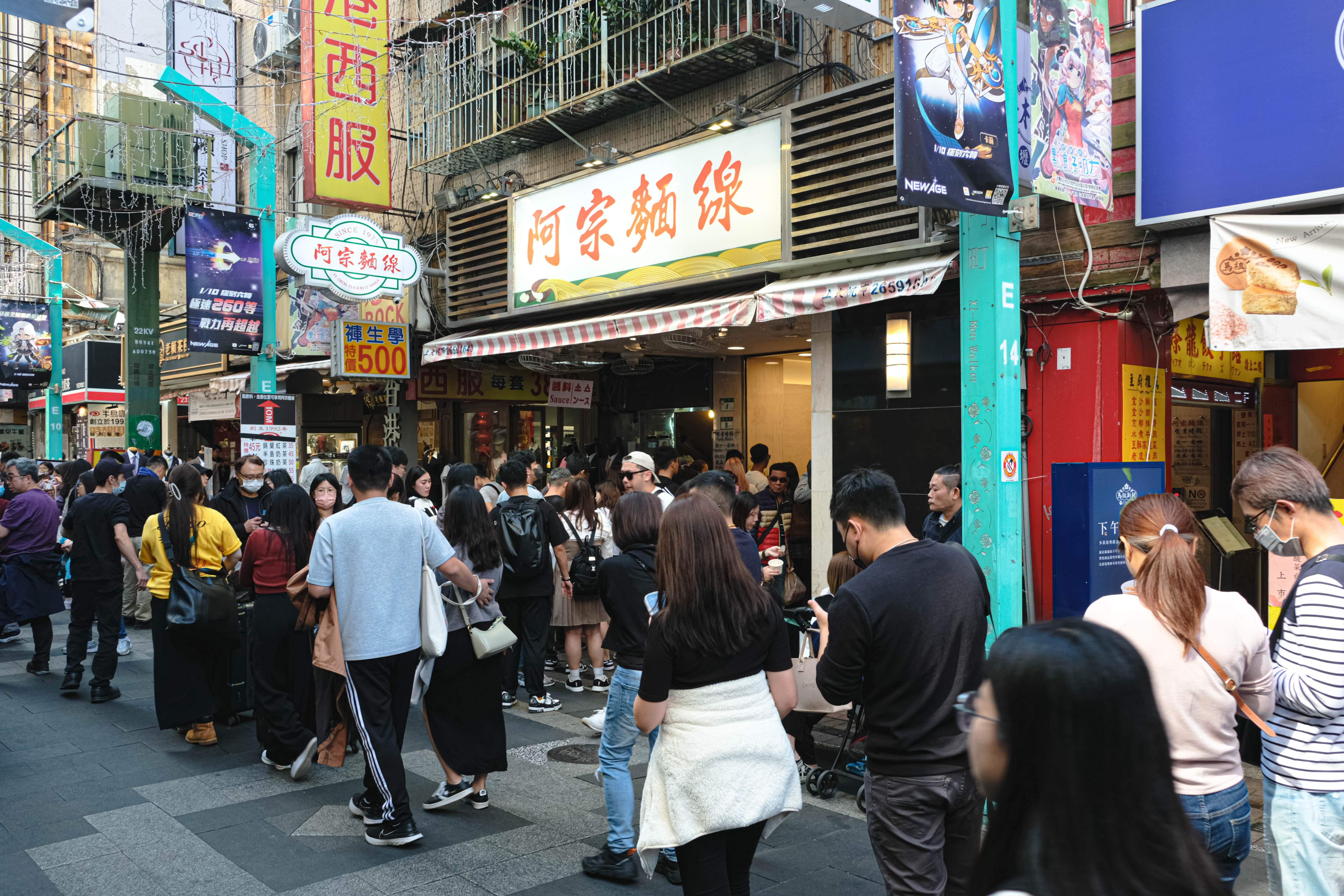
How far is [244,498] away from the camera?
798 cm

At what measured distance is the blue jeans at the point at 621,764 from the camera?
4.62 m

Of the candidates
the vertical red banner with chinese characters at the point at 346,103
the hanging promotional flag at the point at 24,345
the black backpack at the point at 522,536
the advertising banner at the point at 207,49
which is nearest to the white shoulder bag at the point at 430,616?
the black backpack at the point at 522,536

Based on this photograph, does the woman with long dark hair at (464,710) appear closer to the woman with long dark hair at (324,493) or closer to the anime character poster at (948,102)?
the woman with long dark hair at (324,493)

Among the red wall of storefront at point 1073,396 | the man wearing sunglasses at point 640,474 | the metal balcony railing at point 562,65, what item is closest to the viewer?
the man wearing sunglasses at point 640,474

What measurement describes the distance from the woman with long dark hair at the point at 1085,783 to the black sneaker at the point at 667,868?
11.4ft

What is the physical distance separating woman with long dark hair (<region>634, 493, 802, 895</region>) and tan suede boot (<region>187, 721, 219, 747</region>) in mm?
4805

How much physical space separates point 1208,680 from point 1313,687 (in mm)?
323

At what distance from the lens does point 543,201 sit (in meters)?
12.4

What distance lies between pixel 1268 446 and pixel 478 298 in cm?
1011

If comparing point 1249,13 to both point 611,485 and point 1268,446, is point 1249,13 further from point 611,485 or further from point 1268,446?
point 611,485

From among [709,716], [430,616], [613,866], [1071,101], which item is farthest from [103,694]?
[1071,101]

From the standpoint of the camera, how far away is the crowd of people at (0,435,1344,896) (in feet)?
4.55

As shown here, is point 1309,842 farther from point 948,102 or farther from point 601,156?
point 601,156

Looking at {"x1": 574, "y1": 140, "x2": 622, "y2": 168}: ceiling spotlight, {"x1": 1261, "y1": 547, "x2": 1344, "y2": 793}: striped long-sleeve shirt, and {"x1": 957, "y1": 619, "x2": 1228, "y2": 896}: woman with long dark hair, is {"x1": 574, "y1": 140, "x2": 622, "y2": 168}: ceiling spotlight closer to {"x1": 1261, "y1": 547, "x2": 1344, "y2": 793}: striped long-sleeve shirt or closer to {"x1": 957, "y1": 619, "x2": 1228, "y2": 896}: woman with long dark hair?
{"x1": 1261, "y1": 547, "x2": 1344, "y2": 793}: striped long-sleeve shirt
